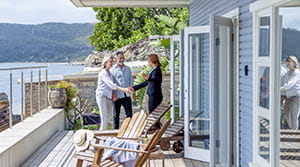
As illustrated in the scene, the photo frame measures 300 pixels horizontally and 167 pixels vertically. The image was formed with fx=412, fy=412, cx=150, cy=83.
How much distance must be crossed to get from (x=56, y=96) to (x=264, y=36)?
5.90 metres

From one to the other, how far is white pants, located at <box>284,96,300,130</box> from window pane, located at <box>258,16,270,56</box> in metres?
0.65

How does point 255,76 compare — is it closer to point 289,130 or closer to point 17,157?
point 289,130

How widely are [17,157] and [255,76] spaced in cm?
348

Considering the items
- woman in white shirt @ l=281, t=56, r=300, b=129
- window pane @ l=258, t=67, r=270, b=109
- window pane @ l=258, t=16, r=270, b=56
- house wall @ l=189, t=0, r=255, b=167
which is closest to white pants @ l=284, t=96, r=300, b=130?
woman in white shirt @ l=281, t=56, r=300, b=129

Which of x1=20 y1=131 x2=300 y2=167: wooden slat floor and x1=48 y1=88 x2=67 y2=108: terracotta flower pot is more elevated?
x1=48 y1=88 x2=67 y2=108: terracotta flower pot

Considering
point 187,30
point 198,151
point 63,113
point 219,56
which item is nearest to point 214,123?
point 219,56

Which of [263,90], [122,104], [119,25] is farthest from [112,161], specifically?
[119,25]

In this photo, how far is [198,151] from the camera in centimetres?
625

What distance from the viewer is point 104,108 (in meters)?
7.53

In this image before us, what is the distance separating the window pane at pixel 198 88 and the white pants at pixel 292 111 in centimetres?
247

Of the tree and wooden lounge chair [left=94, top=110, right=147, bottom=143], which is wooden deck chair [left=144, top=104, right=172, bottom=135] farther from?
the tree

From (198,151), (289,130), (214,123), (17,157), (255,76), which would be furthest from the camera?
(198,151)

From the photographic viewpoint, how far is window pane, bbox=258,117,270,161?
4.14m

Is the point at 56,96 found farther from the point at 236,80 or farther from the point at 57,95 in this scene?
the point at 236,80
